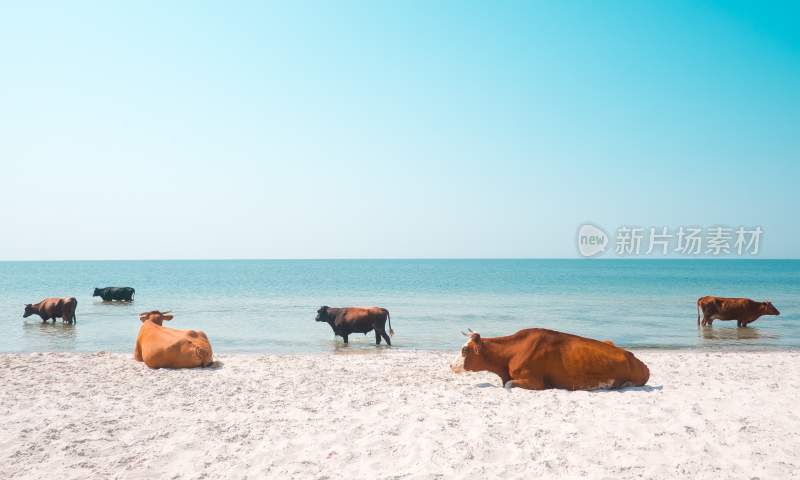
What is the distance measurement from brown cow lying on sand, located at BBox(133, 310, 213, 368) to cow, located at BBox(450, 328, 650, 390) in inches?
204

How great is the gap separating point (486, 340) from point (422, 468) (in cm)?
417

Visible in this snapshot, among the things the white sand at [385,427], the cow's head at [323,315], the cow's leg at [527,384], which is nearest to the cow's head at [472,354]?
the white sand at [385,427]

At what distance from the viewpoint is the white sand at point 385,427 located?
539cm

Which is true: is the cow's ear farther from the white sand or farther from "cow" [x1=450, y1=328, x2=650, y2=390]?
the white sand

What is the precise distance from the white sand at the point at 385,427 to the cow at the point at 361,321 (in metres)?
6.92

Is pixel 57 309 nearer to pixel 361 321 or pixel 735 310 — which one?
pixel 361 321

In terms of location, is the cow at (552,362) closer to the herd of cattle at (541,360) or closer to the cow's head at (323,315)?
the herd of cattle at (541,360)

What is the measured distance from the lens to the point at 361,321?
1725cm

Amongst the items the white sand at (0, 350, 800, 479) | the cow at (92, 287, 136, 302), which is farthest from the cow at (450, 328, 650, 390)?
the cow at (92, 287, 136, 302)

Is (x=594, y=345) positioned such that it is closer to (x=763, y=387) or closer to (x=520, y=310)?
(x=763, y=387)

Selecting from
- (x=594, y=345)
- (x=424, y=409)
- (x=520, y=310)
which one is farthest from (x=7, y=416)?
(x=520, y=310)

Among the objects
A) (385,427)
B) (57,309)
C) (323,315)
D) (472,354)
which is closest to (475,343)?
(472,354)

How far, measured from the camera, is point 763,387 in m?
8.92

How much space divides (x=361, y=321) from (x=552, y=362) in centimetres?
917
